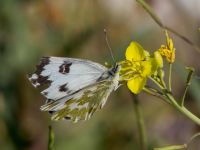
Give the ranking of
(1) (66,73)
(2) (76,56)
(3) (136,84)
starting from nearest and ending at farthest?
(3) (136,84) → (1) (66,73) → (2) (76,56)

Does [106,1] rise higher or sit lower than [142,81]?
higher

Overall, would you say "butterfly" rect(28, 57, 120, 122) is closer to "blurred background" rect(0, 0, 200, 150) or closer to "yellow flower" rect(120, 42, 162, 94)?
"yellow flower" rect(120, 42, 162, 94)

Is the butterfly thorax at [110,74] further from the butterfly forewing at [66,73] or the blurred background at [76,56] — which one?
the blurred background at [76,56]

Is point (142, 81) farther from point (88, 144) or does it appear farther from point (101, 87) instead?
point (88, 144)

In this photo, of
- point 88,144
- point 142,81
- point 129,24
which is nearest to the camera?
point 142,81

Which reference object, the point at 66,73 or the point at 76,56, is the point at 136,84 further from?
the point at 76,56

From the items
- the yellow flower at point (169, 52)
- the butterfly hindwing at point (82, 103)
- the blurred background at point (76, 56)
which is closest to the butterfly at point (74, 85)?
the butterfly hindwing at point (82, 103)

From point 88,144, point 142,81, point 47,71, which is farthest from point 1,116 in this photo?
point 142,81

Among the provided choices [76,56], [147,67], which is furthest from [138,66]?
[76,56]
